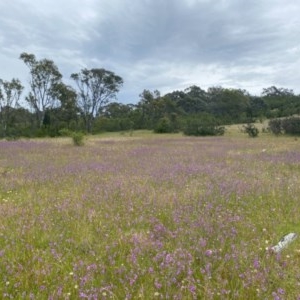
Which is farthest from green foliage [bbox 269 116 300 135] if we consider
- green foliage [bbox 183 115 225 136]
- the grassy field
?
the grassy field

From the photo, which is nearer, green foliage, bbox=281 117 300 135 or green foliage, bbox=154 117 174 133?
green foliage, bbox=281 117 300 135

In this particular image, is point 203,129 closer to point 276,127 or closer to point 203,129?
point 203,129

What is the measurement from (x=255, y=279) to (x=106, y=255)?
1849mm

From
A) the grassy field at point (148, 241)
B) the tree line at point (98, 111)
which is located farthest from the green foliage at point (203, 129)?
the grassy field at point (148, 241)

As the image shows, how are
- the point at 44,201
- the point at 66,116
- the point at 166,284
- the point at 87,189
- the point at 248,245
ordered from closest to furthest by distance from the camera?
the point at 166,284
the point at 248,245
the point at 44,201
the point at 87,189
the point at 66,116

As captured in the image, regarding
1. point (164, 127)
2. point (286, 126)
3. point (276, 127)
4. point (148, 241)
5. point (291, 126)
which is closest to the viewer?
point (148, 241)

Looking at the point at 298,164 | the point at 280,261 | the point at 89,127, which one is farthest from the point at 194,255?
the point at 89,127

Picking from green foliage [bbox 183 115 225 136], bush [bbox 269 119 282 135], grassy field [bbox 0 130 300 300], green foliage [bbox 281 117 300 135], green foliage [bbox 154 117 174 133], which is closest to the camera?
grassy field [bbox 0 130 300 300]

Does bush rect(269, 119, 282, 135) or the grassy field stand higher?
bush rect(269, 119, 282, 135)

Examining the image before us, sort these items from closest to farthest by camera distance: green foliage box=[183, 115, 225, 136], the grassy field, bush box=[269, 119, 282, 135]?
the grassy field
bush box=[269, 119, 282, 135]
green foliage box=[183, 115, 225, 136]

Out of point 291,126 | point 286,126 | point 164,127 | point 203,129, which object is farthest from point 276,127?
point 164,127

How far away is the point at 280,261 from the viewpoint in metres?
3.72

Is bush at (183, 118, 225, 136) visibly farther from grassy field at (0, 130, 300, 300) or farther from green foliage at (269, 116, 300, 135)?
grassy field at (0, 130, 300, 300)

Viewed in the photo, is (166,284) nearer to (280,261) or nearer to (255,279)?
(255,279)
